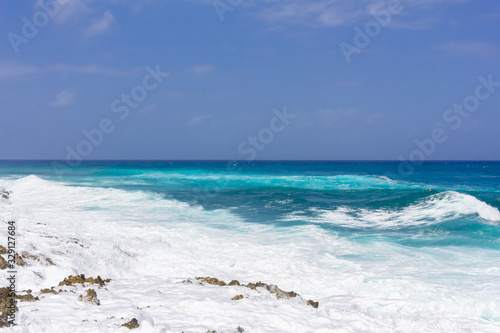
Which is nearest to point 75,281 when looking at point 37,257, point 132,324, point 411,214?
point 37,257

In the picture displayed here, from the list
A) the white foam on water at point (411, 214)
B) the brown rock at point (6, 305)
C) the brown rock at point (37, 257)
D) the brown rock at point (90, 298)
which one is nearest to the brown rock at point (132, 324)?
the brown rock at point (90, 298)

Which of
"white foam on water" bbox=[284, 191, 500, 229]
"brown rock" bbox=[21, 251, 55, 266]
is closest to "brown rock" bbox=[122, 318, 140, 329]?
"brown rock" bbox=[21, 251, 55, 266]

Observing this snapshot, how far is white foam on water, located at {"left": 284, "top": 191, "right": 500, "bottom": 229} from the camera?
49.0ft

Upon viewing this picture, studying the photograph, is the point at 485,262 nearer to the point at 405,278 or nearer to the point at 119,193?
the point at 405,278

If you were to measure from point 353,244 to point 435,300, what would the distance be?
4.37 meters

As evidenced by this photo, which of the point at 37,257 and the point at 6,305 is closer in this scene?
the point at 6,305

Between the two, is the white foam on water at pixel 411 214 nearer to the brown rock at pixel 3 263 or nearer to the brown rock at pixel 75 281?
the brown rock at pixel 75 281

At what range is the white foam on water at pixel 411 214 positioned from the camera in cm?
1494

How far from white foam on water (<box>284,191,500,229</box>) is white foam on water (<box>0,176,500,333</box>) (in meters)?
2.86

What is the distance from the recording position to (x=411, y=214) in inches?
667

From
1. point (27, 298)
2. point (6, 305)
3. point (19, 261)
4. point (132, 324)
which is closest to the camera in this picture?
point (132, 324)

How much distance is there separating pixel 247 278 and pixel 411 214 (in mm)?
11652

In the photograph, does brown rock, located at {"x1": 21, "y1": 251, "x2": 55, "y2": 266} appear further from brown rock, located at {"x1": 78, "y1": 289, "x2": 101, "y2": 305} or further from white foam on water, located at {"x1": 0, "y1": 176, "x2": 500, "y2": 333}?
brown rock, located at {"x1": 78, "y1": 289, "x2": 101, "y2": 305}

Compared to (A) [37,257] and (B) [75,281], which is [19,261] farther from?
(B) [75,281]
